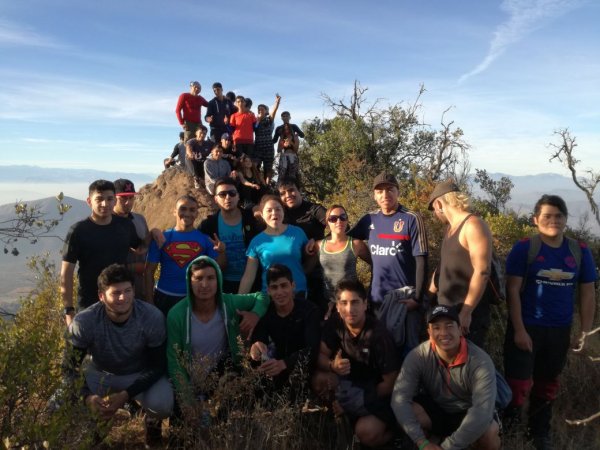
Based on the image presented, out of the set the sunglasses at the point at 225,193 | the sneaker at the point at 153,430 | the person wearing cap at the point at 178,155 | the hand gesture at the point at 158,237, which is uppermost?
the person wearing cap at the point at 178,155

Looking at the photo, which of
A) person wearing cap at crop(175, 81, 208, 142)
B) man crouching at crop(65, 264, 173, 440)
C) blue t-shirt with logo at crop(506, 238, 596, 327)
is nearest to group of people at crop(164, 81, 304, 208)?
person wearing cap at crop(175, 81, 208, 142)

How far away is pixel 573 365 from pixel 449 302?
326 centimetres

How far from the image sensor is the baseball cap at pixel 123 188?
524 cm

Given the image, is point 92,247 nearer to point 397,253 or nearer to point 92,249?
point 92,249

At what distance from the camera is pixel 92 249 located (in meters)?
4.78

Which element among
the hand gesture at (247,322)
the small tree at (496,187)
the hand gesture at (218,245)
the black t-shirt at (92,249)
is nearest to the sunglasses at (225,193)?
the hand gesture at (218,245)

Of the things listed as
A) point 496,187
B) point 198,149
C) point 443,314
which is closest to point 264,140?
point 198,149

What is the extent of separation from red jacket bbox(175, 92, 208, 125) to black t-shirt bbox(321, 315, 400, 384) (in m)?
7.27

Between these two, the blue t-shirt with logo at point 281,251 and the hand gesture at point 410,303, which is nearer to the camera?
the hand gesture at point 410,303

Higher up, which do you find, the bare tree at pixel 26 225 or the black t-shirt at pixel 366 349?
the bare tree at pixel 26 225

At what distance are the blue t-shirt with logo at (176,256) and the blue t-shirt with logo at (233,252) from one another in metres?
0.31

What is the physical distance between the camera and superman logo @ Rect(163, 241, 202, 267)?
500 centimetres

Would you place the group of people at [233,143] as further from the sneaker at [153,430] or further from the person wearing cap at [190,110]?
the sneaker at [153,430]

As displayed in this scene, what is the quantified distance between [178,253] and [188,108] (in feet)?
20.3
